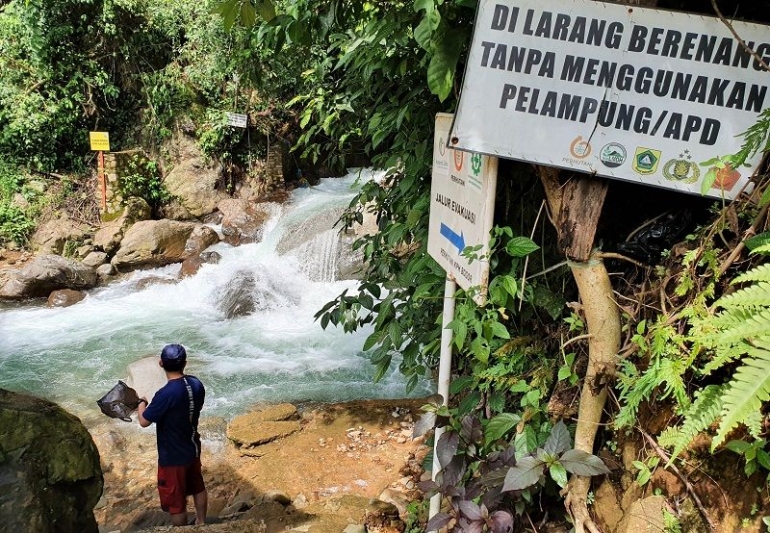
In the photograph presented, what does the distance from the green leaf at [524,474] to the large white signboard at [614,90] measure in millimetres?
1010

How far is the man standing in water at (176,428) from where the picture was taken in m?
3.52

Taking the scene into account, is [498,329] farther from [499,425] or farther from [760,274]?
[760,274]

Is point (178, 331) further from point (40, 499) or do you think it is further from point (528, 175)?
point (528, 175)

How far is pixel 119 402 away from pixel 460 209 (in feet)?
8.54

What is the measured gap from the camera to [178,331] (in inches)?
319

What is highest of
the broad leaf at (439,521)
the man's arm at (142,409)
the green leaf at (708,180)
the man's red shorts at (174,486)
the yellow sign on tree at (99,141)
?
the green leaf at (708,180)

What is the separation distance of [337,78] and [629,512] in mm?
3452

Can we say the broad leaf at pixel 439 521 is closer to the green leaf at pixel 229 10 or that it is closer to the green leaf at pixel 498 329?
the green leaf at pixel 498 329

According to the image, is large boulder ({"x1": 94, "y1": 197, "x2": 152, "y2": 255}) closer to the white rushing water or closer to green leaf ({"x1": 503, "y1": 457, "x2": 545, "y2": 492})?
the white rushing water

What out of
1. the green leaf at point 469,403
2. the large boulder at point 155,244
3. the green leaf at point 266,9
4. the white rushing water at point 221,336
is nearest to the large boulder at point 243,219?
the white rushing water at point 221,336

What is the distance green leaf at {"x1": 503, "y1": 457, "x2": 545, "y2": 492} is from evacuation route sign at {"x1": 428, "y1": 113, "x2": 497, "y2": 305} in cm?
58

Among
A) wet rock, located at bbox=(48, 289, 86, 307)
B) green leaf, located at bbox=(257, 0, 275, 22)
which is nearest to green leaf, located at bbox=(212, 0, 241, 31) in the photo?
green leaf, located at bbox=(257, 0, 275, 22)

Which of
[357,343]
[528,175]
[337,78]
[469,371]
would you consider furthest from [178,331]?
[528,175]

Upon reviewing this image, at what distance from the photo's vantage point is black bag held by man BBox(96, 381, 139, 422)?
334 centimetres
